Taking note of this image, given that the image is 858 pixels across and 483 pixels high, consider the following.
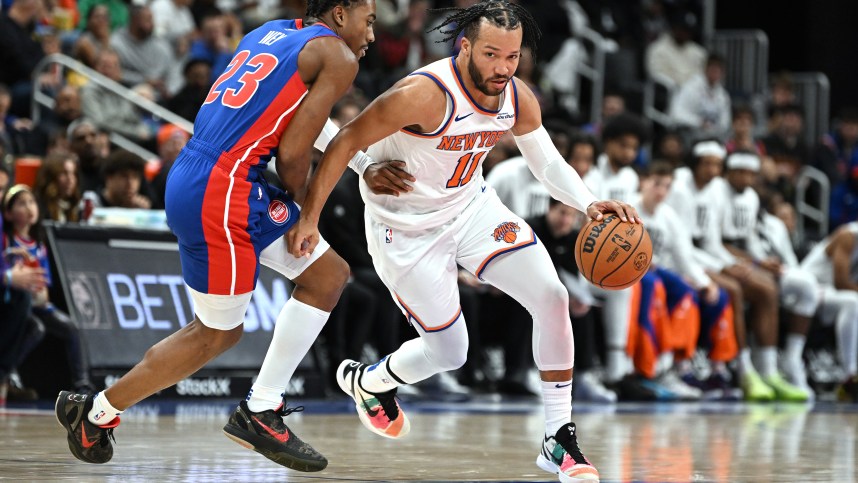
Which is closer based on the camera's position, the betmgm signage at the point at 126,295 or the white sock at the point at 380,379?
the white sock at the point at 380,379

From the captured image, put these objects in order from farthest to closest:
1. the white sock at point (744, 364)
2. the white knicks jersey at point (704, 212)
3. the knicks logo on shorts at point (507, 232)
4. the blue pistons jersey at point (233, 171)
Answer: the white knicks jersey at point (704, 212)
the white sock at point (744, 364)
the knicks logo on shorts at point (507, 232)
the blue pistons jersey at point (233, 171)

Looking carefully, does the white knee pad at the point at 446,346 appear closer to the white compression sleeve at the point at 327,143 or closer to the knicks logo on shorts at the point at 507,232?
the knicks logo on shorts at the point at 507,232

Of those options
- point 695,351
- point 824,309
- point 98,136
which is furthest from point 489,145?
point 824,309

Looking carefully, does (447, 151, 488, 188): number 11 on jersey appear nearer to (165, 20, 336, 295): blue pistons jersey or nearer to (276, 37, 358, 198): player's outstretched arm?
(276, 37, 358, 198): player's outstretched arm

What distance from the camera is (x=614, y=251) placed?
17.0 ft

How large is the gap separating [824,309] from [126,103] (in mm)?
6884

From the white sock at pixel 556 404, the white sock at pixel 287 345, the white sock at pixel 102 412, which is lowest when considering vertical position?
the white sock at pixel 556 404

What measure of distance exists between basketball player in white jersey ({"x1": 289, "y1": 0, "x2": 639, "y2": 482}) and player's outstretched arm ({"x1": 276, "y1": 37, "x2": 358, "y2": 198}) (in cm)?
18

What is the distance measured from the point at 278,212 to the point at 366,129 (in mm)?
474

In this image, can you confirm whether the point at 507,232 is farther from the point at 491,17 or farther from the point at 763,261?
the point at 763,261

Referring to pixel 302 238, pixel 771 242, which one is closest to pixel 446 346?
pixel 302 238

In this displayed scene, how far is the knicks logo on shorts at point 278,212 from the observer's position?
16.1 feet

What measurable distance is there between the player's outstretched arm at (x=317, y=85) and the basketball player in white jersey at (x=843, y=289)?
8284 millimetres

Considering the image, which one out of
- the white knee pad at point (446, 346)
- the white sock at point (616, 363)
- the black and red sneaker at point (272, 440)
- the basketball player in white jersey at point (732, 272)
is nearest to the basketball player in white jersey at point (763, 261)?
the basketball player in white jersey at point (732, 272)
